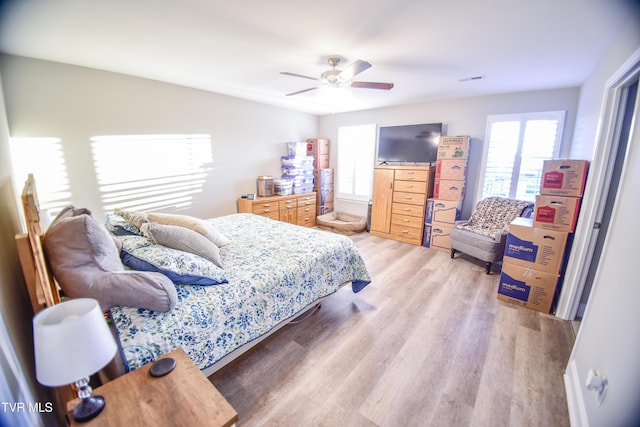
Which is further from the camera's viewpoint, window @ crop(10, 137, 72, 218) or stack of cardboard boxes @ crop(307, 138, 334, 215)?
stack of cardboard boxes @ crop(307, 138, 334, 215)

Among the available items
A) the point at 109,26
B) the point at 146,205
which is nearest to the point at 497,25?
the point at 109,26

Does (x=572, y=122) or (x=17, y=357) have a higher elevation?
(x=572, y=122)

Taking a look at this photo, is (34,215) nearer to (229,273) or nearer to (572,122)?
(229,273)

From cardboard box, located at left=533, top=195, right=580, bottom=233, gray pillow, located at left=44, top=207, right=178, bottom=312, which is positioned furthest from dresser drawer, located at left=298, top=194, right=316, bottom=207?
gray pillow, located at left=44, top=207, right=178, bottom=312

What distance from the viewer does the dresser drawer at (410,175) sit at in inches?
159

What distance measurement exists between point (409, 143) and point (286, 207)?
249 centimetres

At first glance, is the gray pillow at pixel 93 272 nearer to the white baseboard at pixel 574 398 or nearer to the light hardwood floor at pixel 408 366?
the light hardwood floor at pixel 408 366

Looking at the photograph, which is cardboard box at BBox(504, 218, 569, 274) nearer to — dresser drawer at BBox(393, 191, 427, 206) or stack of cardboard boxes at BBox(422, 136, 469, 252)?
stack of cardboard boxes at BBox(422, 136, 469, 252)

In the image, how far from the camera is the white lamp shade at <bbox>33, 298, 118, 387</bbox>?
0.69 meters

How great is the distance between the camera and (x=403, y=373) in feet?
5.73

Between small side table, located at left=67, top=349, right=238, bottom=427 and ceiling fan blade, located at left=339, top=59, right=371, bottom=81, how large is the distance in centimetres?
236

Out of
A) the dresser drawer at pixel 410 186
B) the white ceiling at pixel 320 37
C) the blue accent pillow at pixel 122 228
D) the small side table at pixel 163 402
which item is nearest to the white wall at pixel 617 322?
the white ceiling at pixel 320 37

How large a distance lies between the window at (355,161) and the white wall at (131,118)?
1448 mm

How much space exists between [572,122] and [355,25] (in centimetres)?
332
